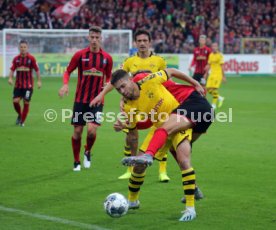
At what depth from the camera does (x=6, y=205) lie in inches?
353

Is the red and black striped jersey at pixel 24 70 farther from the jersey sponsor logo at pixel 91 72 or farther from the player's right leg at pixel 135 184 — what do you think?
the player's right leg at pixel 135 184

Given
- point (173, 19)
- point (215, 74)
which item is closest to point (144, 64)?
point (215, 74)

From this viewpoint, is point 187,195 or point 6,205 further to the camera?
point 6,205

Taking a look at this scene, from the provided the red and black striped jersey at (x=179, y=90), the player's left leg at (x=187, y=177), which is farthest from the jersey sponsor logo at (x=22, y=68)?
the player's left leg at (x=187, y=177)

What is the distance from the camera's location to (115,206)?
26.8 feet

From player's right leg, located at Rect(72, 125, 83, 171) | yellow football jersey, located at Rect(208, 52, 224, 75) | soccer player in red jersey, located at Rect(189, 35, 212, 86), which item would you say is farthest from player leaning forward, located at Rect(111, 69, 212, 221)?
soccer player in red jersey, located at Rect(189, 35, 212, 86)

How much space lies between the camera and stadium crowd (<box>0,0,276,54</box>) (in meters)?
41.6

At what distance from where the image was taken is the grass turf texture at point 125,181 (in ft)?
27.3

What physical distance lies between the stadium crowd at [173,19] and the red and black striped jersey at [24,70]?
68.9 feet

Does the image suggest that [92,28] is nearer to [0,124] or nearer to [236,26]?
[0,124]

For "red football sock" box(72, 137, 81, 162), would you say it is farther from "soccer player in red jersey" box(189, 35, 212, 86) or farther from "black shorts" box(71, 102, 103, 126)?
"soccer player in red jersey" box(189, 35, 212, 86)

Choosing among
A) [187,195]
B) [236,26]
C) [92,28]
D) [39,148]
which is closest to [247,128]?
[39,148]

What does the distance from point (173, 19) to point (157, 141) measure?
38.0 metres

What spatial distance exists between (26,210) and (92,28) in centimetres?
395
